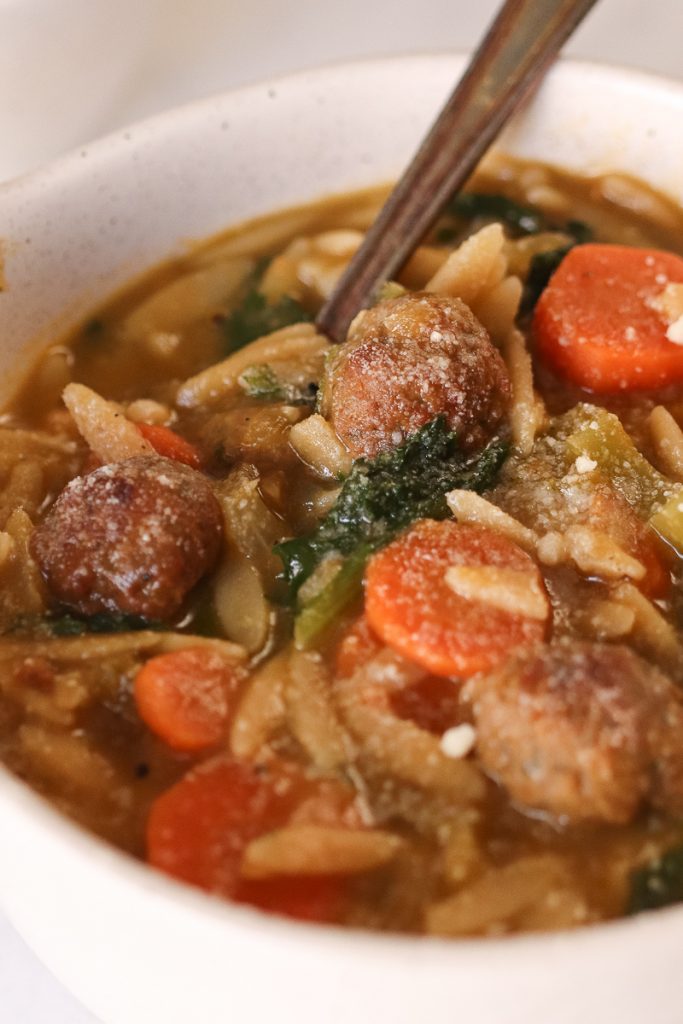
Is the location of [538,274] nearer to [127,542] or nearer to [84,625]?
[127,542]

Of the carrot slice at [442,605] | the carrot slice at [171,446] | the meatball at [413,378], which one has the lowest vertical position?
the carrot slice at [171,446]

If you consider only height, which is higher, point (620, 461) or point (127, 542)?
point (620, 461)

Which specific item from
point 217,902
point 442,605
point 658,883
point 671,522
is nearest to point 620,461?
point 671,522

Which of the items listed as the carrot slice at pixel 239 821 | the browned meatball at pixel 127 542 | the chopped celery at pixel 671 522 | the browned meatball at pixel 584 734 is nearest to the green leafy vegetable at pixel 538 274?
the chopped celery at pixel 671 522

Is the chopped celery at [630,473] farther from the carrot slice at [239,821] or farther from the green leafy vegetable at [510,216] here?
the carrot slice at [239,821]

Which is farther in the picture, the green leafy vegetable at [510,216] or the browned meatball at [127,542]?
the green leafy vegetable at [510,216]

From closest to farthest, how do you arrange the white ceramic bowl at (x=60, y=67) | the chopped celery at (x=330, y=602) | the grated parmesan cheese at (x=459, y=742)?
the grated parmesan cheese at (x=459, y=742) < the chopped celery at (x=330, y=602) < the white ceramic bowl at (x=60, y=67)

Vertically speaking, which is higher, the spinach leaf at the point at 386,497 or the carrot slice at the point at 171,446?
the spinach leaf at the point at 386,497
